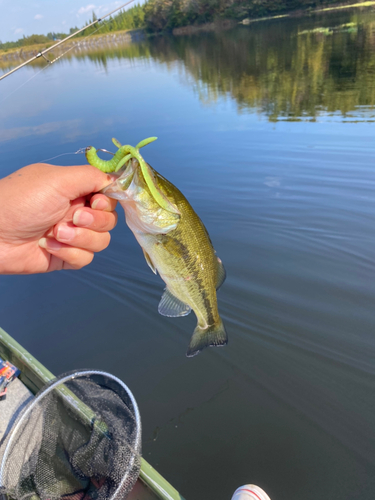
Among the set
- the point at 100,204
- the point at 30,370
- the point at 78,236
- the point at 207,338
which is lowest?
the point at 30,370

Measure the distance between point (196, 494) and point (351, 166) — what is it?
741 centimetres

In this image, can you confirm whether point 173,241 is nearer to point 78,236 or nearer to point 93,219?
point 93,219

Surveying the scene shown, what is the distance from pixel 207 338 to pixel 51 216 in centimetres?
144

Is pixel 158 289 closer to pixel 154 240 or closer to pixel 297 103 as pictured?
pixel 154 240

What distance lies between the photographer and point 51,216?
7.01 ft

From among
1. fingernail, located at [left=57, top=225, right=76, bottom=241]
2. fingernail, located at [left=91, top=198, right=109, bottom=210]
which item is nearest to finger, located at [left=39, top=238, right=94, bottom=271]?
fingernail, located at [left=57, top=225, right=76, bottom=241]

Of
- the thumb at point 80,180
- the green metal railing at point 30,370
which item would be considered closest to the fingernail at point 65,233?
the thumb at point 80,180

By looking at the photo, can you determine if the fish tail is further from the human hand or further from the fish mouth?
the fish mouth

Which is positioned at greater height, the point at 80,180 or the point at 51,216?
the point at 80,180

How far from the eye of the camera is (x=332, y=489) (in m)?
2.94

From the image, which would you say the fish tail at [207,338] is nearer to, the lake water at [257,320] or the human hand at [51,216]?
the human hand at [51,216]

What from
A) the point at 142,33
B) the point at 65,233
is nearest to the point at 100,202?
the point at 65,233

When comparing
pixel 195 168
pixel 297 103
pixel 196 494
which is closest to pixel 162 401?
pixel 196 494

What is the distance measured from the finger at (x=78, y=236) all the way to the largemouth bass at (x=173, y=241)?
42 centimetres
